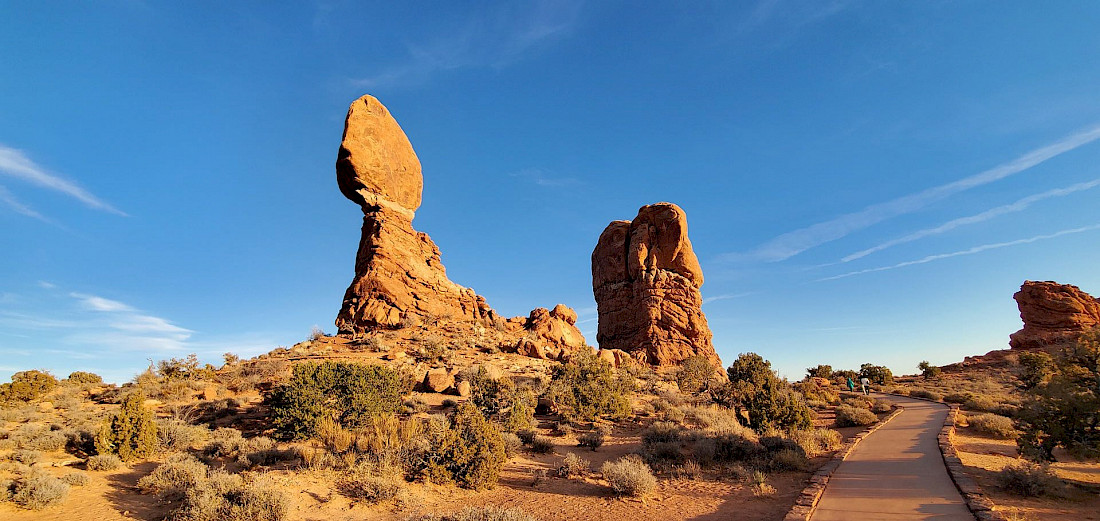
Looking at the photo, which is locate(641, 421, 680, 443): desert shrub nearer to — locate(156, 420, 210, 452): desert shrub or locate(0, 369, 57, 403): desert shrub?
locate(156, 420, 210, 452): desert shrub

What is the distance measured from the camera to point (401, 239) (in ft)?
110

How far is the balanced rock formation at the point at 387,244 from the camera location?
3030 centimetres

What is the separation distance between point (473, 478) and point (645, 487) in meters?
3.82

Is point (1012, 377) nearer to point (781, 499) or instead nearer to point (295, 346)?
point (781, 499)

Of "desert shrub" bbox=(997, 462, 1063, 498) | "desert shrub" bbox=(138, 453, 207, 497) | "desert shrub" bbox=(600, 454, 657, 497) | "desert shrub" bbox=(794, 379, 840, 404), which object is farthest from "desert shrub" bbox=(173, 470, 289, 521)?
"desert shrub" bbox=(794, 379, 840, 404)

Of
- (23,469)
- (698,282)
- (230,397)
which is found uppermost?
(698,282)

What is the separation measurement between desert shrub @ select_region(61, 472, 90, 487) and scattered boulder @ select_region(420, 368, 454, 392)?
12088 mm

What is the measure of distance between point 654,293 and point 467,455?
30.3 meters

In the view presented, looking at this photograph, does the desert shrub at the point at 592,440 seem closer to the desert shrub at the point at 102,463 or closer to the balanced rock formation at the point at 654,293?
the desert shrub at the point at 102,463

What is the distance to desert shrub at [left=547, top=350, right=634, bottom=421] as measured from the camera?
17891mm

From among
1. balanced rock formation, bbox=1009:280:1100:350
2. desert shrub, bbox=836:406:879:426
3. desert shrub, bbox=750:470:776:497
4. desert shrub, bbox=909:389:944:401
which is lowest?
desert shrub, bbox=750:470:776:497

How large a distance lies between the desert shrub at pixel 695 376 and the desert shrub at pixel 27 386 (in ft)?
104

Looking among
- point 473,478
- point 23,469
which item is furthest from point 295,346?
point 473,478

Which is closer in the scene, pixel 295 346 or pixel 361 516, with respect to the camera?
pixel 361 516
